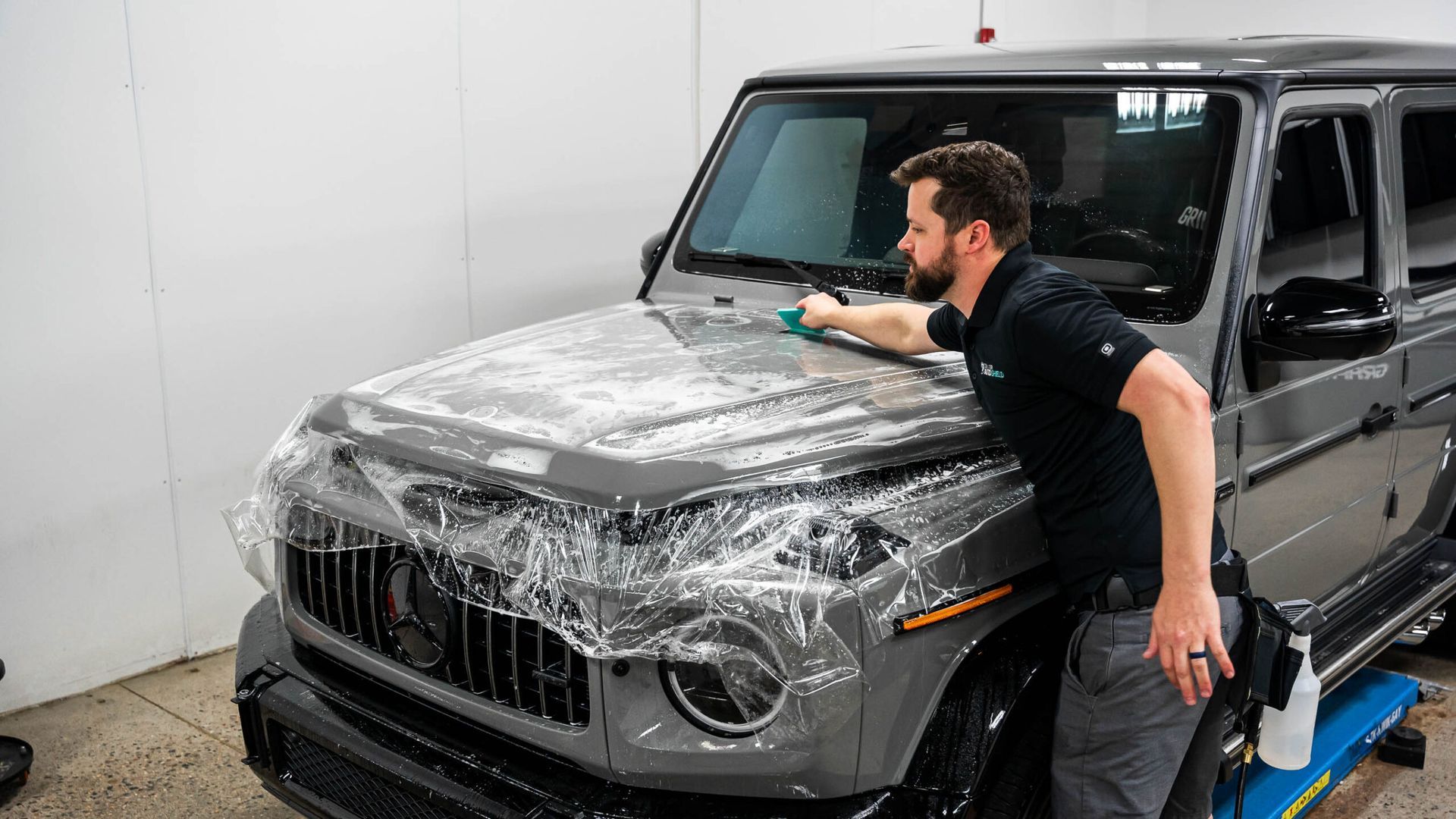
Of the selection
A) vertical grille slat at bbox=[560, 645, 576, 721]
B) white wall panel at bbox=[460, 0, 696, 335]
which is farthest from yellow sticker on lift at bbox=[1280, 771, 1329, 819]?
white wall panel at bbox=[460, 0, 696, 335]

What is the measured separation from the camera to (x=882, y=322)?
279 centimetres

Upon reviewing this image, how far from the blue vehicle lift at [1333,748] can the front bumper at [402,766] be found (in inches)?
57.6

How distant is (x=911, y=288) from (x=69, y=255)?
286 centimetres

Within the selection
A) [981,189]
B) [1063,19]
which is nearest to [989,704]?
[981,189]

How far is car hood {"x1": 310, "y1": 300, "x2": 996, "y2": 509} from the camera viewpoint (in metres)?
2.07

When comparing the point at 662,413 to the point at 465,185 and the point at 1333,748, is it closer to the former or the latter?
the point at 1333,748

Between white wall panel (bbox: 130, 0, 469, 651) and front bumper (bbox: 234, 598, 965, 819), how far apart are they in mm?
1759

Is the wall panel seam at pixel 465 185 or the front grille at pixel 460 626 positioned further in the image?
the wall panel seam at pixel 465 185

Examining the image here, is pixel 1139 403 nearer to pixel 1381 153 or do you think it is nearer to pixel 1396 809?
pixel 1381 153

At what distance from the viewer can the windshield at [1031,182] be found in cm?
265

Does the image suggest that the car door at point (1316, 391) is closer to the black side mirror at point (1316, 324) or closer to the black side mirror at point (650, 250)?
the black side mirror at point (1316, 324)

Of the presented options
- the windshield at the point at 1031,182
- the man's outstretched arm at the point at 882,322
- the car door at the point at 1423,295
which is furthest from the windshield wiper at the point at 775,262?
the car door at the point at 1423,295

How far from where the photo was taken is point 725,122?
3.61 meters

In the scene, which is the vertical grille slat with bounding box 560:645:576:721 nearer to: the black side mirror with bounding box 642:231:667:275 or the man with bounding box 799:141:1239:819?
the man with bounding box 799:141:1239:819
